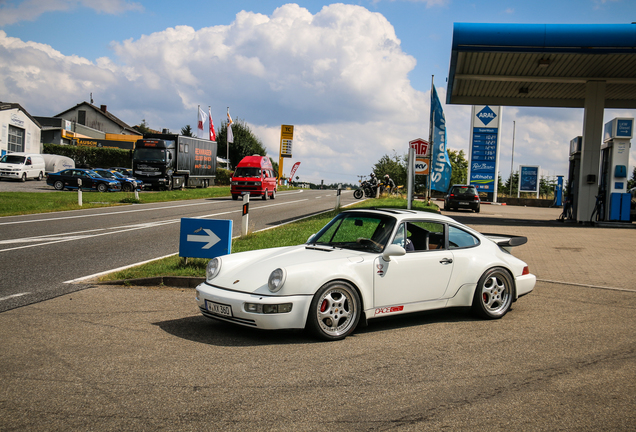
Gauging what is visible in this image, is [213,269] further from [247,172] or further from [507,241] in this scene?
[247,172]

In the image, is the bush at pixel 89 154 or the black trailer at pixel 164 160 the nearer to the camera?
the black trailer at pixel 164 160

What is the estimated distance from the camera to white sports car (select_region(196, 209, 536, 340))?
4.96 metres

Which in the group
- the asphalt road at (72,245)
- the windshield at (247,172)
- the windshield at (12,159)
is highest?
the windshield at (12,159)

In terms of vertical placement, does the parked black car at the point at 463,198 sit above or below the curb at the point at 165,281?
above

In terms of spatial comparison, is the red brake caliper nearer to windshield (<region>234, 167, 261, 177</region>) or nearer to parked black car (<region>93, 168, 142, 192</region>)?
windshield (<region>234, 167, 261, 177</region>)

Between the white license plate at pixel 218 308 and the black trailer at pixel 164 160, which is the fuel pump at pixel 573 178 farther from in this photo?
the black trailer at pixel 164 160

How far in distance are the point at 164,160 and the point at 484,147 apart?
82.4 ft

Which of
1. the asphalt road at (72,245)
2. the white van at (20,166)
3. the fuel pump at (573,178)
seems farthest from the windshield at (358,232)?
the white van at (20,166)

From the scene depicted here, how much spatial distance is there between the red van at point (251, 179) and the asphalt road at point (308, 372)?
24266 millimetres

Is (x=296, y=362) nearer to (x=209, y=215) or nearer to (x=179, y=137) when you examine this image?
(x=209, y=215)

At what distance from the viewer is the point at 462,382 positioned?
4.05m

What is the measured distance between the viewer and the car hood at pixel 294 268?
4.97 meters

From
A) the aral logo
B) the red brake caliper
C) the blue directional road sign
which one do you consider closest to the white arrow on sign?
the blue directional road sign

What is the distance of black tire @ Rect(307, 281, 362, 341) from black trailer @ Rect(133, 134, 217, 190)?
3135 cm
